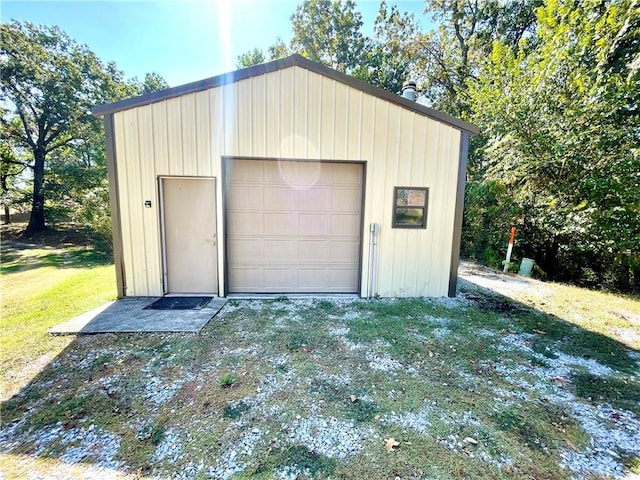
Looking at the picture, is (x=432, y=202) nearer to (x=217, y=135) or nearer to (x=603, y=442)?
(x=603, y=442)

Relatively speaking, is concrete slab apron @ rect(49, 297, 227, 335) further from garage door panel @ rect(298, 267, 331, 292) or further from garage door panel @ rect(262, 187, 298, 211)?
garage door panel @ rect(262, 187, 298, 211)

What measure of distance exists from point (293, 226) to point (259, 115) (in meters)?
2.02

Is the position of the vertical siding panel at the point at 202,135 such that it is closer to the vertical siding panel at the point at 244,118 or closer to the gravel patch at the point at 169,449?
the vertical siding panel at the point at 244,118

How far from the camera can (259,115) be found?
4.88 metres

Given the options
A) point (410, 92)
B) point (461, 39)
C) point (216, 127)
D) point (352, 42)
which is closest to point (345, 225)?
point (216, 127)

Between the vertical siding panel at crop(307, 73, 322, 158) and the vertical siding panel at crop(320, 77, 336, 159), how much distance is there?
2.1 inches

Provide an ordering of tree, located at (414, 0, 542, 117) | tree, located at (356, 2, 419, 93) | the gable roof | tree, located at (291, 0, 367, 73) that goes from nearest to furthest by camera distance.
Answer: the gable roof → tree, located at (414, 0, 542, 117) → tree, located at (356, 2, 419, 93) → tree, located at (291, 0, 367, 73)

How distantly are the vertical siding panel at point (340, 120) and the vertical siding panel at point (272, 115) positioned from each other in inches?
39.0

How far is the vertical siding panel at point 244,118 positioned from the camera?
482 centimetres

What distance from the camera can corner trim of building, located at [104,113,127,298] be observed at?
473 cm

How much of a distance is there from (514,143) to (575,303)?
178 inches

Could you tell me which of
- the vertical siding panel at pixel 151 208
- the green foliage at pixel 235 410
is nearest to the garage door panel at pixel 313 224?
the vertical siding panel at pixel 151 208

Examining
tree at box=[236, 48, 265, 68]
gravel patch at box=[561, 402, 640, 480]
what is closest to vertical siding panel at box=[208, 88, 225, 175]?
gravel patch at box=[561, 402, 640, 480]

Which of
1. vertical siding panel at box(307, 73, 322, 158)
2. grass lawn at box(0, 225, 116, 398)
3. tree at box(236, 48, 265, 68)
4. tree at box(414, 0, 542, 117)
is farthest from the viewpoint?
tree at box(236, 48, 265, 68)
